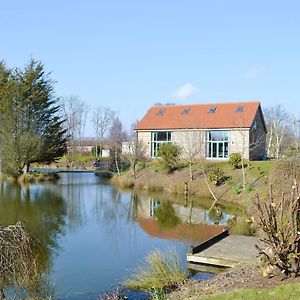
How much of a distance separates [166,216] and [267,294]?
41.6 ft

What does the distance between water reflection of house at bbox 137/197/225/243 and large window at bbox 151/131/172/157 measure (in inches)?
528

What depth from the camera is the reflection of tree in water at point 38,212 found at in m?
13.7

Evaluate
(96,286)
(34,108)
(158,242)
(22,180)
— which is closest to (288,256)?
(96,286)

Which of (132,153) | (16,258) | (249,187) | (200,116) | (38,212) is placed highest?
(200,116)

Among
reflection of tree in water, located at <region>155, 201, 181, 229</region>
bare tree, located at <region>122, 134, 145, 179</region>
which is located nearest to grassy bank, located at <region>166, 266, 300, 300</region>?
reflection of tree in water, located at <region>155, 201, 181, 229</region>

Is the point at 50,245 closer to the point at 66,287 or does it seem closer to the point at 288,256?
the point at 66,287

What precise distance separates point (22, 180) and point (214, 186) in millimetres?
15546

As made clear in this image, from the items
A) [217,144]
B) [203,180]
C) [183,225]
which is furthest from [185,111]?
[183,225]

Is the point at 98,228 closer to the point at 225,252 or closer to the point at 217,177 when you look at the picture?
the point at 225,252

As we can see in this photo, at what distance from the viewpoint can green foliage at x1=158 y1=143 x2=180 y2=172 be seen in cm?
2916

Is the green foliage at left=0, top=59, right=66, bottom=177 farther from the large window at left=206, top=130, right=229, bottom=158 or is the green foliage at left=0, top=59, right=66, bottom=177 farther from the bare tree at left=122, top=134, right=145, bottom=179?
the large window at left=206, top=130, right=229, bottom=158

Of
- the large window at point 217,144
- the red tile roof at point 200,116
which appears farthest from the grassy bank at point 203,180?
the red tile roof at point 200,116

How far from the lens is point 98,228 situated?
53.3ft

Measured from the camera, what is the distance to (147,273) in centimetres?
930
